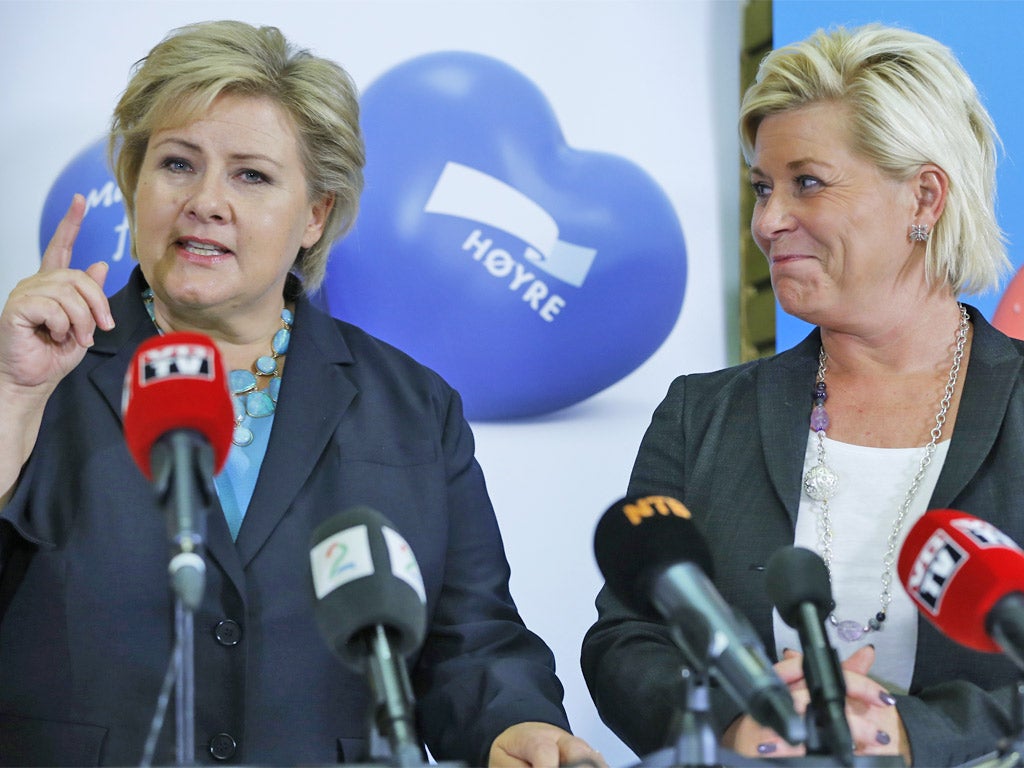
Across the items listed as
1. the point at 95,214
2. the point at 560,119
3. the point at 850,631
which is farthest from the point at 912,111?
the point at 95,214

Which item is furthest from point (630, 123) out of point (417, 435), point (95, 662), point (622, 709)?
point (95, 662)

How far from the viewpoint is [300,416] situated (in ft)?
7.64

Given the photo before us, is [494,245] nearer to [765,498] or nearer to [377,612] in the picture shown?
[765,498]

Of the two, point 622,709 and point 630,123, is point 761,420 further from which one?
point 630,123

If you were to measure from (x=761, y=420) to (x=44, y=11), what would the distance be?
1729mm

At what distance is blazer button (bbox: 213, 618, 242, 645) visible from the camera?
211cm

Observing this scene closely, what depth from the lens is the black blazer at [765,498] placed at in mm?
1972

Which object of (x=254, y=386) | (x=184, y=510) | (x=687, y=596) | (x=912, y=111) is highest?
(x=912, y=111)

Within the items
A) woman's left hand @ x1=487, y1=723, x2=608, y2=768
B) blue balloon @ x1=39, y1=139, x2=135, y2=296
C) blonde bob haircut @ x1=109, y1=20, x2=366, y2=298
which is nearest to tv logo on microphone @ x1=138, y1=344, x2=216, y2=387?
woman's left hand @ x1=487, y1=723, x2=608, y2=768

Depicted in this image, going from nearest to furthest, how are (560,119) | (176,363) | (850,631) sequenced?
(176,363) < (850,631) < (560,119)

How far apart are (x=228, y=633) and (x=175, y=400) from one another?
2.64ft

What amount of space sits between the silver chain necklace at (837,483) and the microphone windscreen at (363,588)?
37.4 inches

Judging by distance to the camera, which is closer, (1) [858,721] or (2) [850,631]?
(1) [858,721]

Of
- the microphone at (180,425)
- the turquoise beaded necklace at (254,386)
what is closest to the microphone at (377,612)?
the microphone at (180,425)
